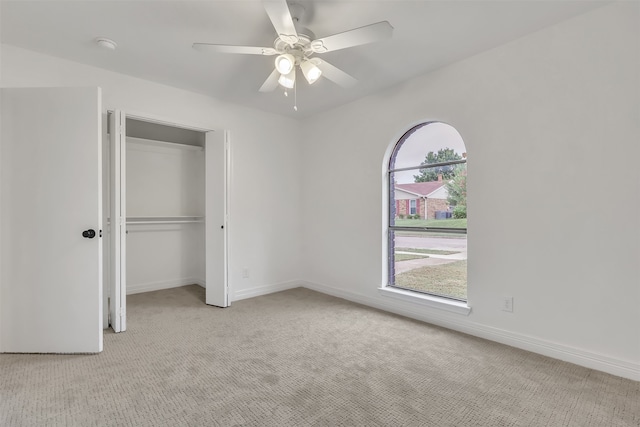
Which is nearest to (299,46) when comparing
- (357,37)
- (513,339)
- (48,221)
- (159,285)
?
(357,37)

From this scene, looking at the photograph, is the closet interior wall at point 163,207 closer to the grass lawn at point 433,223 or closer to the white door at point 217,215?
the white door at point 217,215

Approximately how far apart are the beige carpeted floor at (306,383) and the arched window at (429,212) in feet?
1.97

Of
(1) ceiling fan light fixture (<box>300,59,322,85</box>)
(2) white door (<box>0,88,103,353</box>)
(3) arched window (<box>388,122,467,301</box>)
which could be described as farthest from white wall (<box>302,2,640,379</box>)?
(2) white door (<box>0,88,103,353</box>)

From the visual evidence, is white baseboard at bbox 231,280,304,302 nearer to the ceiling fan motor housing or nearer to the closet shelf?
the closet shelf

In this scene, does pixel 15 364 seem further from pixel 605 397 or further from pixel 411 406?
pixel 605 397

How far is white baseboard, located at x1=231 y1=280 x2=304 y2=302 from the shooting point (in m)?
4.12

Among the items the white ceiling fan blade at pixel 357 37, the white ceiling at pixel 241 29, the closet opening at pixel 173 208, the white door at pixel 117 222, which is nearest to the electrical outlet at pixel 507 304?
the white ceiling at pixel 241 29

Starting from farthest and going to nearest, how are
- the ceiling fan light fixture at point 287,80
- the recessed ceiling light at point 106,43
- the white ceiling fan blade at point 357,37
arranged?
the recessed ceiling light at point 106,43 → the ceiling fan light fixture at point 287,80 → the white ceiling fan blade at point 357,37

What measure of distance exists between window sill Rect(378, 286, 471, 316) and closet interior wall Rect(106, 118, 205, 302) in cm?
289

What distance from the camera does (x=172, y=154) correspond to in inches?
188

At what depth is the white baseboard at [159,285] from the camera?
4.35m

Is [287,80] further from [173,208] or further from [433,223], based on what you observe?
[173,208]

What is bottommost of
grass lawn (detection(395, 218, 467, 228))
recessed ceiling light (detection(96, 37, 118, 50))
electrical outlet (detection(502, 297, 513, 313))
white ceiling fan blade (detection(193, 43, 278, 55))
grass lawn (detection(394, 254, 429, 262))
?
electrical outlet (detection(502, 297, 513, 313))

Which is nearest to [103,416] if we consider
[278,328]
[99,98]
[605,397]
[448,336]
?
[278,328]
